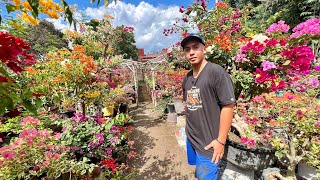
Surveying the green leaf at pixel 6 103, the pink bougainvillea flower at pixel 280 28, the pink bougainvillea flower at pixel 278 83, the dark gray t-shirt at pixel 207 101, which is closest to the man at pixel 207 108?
the dark gray t-shirt at pixel 207 101

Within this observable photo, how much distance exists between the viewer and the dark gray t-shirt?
147 centimetres

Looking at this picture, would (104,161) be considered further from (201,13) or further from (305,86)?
(305,86)

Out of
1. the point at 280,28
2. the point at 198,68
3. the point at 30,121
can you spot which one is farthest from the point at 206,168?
A: the point at 30,121

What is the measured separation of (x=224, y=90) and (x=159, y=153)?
300 cm

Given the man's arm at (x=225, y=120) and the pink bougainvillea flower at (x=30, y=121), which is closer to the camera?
the man's arm at (x=225, y=120)

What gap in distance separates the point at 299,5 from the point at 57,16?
12.0 meters

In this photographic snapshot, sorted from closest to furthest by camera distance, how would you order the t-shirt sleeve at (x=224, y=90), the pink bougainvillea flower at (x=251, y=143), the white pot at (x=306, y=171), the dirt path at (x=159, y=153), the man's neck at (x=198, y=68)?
the t-shirt sleeve at (x=224, y=90), the man's neck at (x=198, y=68), the white pot at (x=306, y=171), the pink bougainvillea flower at (x=251, y=143), the dirt path at (x=159, y=153)

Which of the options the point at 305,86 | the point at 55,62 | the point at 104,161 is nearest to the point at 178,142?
the point at 104,161

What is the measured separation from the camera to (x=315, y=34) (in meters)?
1.60

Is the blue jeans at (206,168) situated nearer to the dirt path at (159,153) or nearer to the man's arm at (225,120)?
the man's arm at (225,120)

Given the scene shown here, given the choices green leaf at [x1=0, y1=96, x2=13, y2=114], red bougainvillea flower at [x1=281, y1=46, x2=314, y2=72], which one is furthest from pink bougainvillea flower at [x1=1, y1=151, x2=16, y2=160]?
red bougainvillea flower at [x1=281, y1=46, x2=314, y2=72]

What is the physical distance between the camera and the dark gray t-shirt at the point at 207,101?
1.47 meters

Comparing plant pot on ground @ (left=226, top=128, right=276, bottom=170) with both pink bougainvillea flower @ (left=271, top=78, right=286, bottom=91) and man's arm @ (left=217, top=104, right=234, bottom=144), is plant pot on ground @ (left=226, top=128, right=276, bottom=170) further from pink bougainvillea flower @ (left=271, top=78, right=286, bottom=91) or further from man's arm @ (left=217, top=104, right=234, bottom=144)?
man's arm @ (left=217, top=104, right=234, bottom=144)

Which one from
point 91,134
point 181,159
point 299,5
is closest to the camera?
point 91,134
